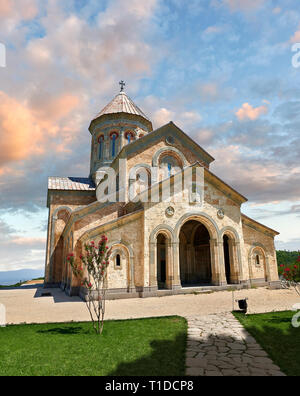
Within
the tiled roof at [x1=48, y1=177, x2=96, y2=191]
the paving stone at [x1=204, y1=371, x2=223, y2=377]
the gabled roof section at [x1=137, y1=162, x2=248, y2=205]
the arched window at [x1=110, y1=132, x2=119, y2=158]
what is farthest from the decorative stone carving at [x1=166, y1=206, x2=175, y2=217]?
the arched window at [x1=110, y1=132, x2=119, y2=158]

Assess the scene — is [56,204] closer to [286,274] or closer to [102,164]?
[102,164]

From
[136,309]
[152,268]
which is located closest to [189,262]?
[152,268]

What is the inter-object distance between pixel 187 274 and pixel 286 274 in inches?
466

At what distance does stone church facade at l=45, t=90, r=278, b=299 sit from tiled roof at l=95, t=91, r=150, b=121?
0.64 ft

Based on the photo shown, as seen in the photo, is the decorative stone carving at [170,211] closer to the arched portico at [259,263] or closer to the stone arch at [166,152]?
the stone arch at [166,152]

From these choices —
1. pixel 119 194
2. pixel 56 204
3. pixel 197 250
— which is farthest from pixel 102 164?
pixel 197 250

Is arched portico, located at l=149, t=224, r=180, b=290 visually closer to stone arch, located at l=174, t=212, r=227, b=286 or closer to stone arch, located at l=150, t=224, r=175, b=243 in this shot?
stone arch, located at l=150, t=224, r=175, b=243

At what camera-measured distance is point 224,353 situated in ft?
17.8

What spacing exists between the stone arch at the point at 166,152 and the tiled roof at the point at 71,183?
757cm

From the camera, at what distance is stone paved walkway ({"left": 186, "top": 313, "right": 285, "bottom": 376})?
15.0 feet

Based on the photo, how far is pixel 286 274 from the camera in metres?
8.93

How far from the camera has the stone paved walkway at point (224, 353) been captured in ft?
15.0

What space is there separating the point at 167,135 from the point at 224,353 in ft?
60.3

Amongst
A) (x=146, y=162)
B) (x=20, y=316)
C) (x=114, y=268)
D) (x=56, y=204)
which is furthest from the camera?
(x=56, y=204)
